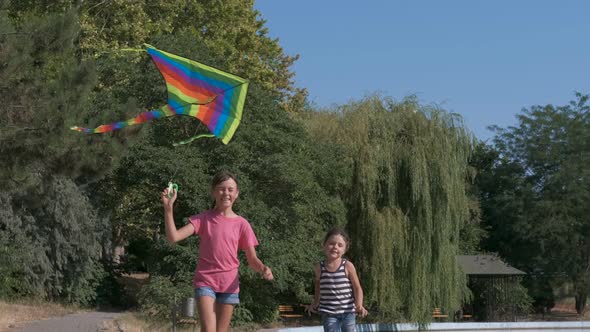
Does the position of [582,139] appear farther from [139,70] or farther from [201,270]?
[201,270]

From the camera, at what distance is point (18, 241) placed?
29406 millimetres

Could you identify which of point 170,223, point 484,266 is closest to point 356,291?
point 170,223

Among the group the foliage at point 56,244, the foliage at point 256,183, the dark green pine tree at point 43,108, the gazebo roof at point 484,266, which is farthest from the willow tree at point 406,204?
the dark green pine tree at point 43,108

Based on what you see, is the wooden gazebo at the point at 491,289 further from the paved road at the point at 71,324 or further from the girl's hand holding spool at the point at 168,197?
the girl's hand holding spool at the point at 168,197

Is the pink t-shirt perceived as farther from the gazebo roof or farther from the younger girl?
the gazebo roof

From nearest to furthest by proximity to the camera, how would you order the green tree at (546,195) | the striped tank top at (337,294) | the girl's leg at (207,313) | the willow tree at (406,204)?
1. the girl's leg at (207,313)
2. the striped tank top at (337,294)
3. the willow tree at (406,204)
4. the green tree at (546,195)

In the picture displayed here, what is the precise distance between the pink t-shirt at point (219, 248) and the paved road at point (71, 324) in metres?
15.9

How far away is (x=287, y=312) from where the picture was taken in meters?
35.1

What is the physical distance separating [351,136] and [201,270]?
78.5ft

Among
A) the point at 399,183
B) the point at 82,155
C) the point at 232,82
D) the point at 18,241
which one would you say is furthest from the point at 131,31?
the point at 232,82

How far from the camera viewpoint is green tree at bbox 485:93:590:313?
47.3 meters

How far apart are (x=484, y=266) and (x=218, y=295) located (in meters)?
36.7

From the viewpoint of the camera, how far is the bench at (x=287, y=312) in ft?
113

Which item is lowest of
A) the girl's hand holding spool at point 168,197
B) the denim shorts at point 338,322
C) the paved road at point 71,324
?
the paved road at point 71,324
